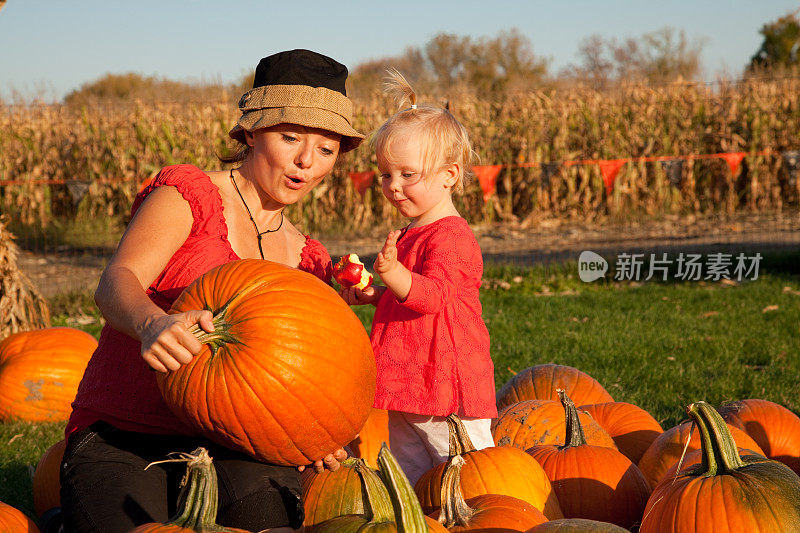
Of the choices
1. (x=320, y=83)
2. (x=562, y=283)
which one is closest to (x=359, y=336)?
(x=320, y=83)

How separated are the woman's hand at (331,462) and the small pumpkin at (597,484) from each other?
83cm

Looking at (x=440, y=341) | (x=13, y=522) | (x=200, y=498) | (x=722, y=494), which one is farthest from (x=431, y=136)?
(x=13, y=522)

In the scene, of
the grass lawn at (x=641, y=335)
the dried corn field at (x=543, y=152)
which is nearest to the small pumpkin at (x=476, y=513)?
the grass lawn at (x=641, y=335)

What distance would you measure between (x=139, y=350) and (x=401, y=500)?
1335 mm

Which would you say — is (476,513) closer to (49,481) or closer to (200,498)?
(200,498)

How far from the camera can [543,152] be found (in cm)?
1562

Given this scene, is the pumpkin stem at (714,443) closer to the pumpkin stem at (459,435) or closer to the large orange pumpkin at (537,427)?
the pumpkin stem at (459,435)

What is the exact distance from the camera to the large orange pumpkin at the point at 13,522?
2.27 m

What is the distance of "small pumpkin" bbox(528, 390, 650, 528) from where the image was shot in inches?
107

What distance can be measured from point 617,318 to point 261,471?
5728 mm

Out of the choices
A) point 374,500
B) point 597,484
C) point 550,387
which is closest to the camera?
point 374,500

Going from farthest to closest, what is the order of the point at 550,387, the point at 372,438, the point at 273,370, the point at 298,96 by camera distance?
the point at 550,387
the point at 372,438
the point at 298,96
the point at 273,370

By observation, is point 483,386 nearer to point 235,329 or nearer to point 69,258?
point 235,329

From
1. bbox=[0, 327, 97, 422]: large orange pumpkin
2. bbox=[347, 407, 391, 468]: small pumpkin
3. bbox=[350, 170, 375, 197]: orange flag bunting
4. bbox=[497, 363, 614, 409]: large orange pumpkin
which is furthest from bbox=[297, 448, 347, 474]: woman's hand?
bbox=[350, 170, 375, 197]: orange flag bunting
